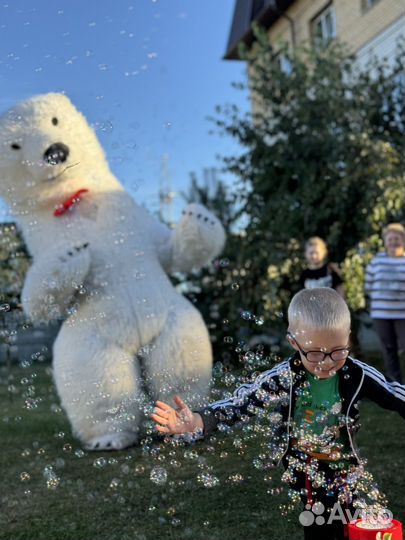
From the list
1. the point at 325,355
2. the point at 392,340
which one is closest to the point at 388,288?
the point at 392,340

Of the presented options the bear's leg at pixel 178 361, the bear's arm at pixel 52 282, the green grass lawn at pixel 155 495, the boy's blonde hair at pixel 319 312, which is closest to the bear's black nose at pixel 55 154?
the bear's arm at pixel 52 282

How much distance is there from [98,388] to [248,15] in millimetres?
10483

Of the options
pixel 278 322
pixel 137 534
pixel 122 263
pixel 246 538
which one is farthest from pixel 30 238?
pixel 278 322

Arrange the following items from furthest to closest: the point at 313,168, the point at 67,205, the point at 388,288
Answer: the point at 313,168 < the point at 388,288 < the point at 67,205

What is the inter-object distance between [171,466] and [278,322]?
3.70 meters

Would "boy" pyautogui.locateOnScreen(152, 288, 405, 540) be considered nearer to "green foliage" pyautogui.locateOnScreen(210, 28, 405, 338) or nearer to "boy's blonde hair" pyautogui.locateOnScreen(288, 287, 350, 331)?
"boy's blonde hair" pyautogui.locateOnScreen(288, 287, 350, 331)

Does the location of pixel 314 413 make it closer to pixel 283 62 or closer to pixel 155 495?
pixel 155 495

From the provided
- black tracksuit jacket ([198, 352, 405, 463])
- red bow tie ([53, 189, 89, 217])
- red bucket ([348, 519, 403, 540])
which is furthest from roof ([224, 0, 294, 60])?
red bucket ([348, 519, 403, 540])

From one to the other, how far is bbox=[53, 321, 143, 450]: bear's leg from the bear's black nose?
32.4 inches

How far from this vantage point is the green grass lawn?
2404 millimetres

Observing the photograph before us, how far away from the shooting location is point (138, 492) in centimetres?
286

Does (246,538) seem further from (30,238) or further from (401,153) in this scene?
(401,153)

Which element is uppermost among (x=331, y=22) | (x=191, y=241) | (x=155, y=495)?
(x=331, y=22)

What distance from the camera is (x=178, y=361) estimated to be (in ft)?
11.0
